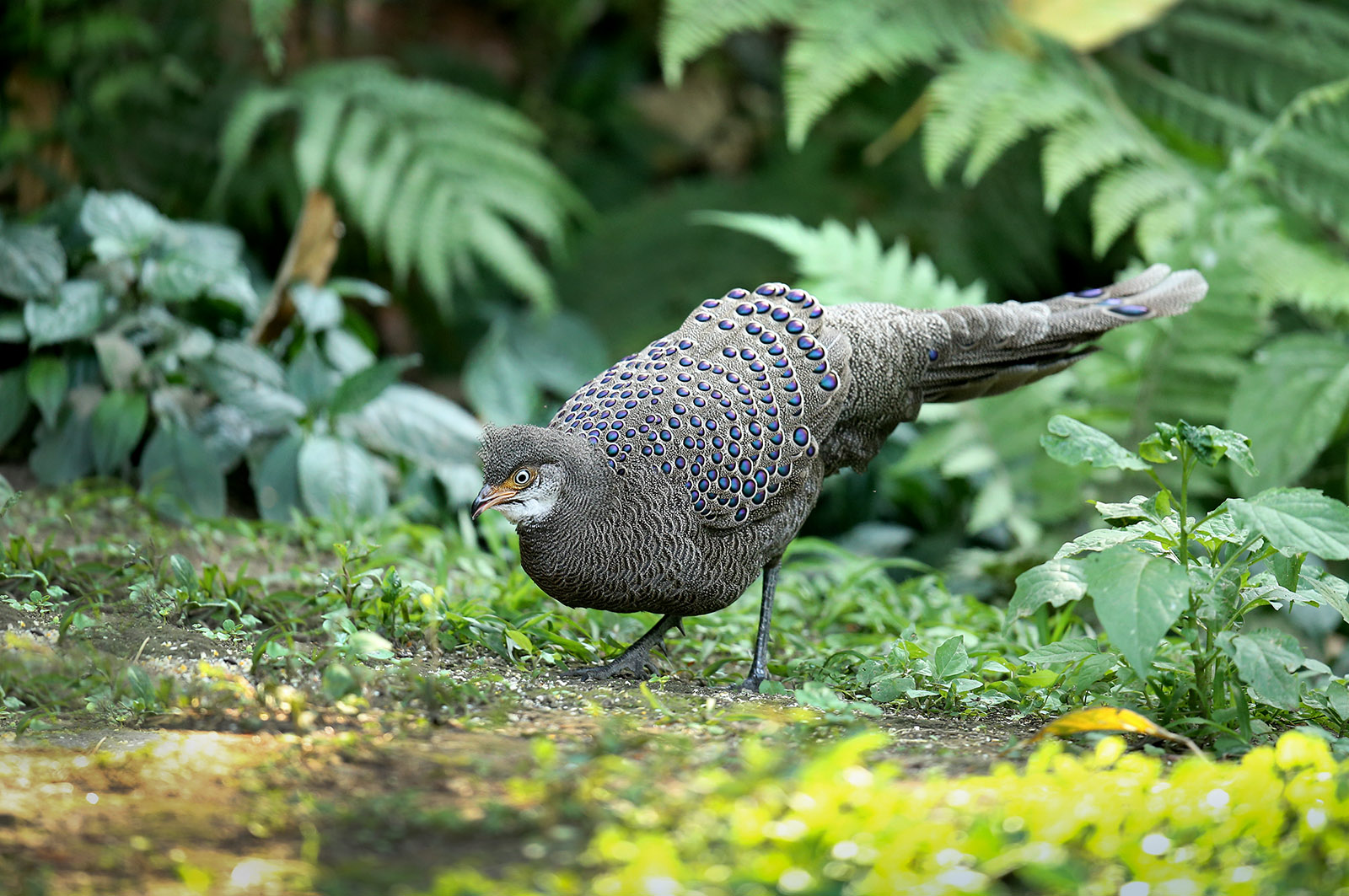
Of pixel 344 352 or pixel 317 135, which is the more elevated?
pixel 317 135

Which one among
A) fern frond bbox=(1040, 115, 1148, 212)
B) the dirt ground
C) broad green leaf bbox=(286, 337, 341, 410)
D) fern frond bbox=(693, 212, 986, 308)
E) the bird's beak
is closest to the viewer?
the dirt ground

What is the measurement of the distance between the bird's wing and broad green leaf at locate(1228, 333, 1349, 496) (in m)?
1.80

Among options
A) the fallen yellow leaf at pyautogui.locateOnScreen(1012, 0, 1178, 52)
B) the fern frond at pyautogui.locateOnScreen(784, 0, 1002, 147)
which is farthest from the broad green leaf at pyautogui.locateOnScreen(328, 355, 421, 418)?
the fallen yellow leaf at pyautogui.locateOnScreen(1012, 0, 1178, 52)

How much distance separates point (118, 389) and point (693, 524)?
8.00 feet

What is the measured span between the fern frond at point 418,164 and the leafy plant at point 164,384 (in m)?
0.93

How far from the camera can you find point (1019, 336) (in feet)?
11.6

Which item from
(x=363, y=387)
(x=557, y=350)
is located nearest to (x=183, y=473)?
(x=363, y=387)

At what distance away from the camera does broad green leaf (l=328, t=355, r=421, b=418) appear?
4391 mm

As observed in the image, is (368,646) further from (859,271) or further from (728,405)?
(859,271)

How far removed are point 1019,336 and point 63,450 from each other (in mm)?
3240

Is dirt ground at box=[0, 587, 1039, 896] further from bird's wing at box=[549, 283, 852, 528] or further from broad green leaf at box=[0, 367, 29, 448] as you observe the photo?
broad green leaf at box=[0, 367, 29, 448]

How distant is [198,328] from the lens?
455 cm

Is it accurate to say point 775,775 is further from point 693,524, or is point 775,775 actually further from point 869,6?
point 869,6

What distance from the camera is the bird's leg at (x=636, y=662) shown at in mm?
3105
